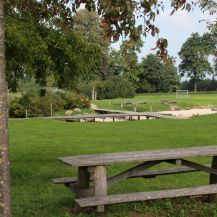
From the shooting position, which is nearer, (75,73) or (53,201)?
(53,201)

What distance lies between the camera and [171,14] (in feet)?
15.0

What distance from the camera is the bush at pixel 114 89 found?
58000 mm

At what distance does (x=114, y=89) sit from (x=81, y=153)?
151 feet

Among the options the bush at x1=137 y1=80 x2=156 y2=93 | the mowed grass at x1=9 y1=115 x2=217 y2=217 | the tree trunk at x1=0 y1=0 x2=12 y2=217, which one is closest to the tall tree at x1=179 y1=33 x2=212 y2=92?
the bush at x1=137 y1=80 x2=156 y2=93

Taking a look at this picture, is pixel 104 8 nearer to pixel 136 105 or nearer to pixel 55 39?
pixel 55 39

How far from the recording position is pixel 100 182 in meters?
5.96

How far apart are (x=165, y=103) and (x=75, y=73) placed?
32889 mm

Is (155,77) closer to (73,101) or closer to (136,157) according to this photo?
(73,101)

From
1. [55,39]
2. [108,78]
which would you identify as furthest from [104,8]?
[108,78]

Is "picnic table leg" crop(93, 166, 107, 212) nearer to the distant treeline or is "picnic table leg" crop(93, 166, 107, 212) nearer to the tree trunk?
the tree trunk

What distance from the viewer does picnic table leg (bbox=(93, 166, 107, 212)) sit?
5.94 meters

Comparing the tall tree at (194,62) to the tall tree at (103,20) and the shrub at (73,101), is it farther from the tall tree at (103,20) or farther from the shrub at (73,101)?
the tall tree at (103,20)

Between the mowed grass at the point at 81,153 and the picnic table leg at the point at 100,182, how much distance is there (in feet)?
0.96

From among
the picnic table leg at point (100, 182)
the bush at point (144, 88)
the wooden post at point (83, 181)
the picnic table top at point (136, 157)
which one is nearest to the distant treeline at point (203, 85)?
the bush at point (144, 88)
